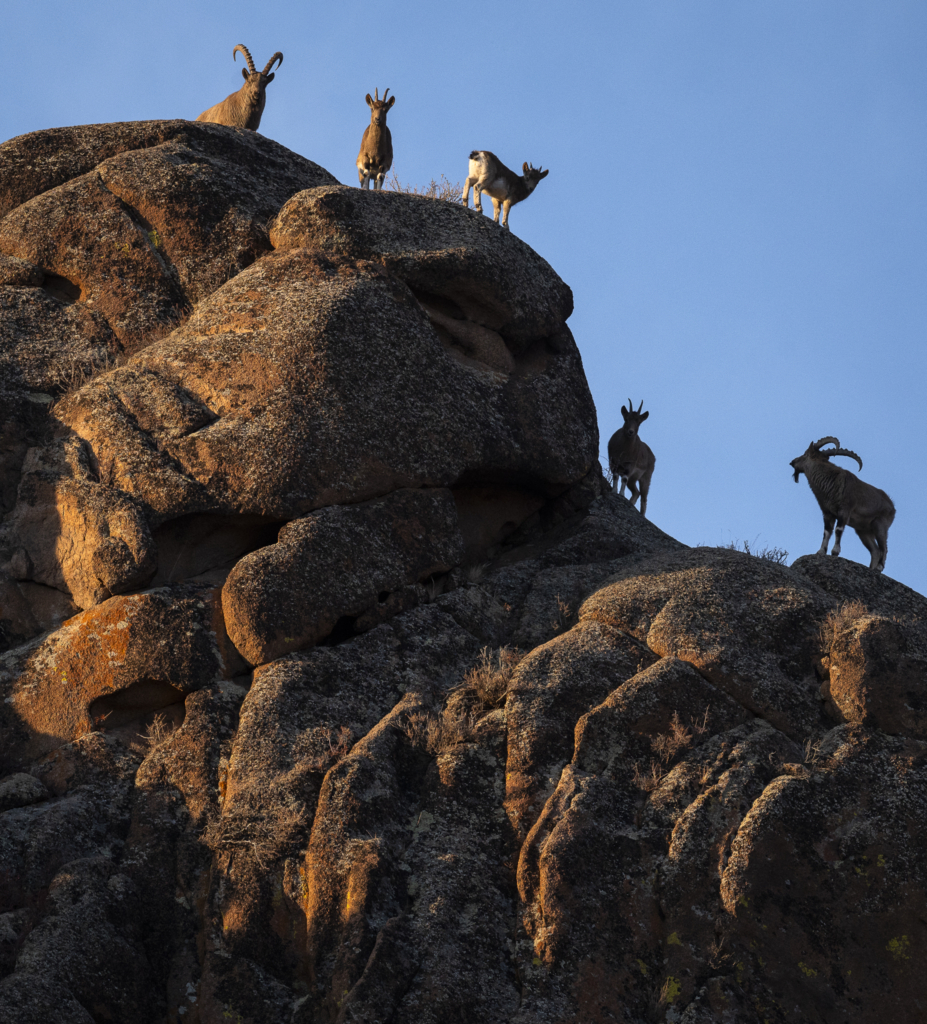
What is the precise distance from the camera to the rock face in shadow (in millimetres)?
9766

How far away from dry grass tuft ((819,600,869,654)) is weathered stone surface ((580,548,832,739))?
112mm

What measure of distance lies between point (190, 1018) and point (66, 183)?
1258 centimetres

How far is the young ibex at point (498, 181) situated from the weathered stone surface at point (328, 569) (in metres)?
8.33

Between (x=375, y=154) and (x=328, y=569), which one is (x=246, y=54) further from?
(x=328, y=569)

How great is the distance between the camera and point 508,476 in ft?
51.6

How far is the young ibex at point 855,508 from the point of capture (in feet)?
63.5

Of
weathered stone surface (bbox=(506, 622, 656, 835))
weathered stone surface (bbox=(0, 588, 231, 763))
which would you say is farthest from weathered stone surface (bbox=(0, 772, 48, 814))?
weathered stone surface (bbox=(506, 622, 656, 835))

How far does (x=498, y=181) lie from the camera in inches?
814

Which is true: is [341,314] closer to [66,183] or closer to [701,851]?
[66,183]

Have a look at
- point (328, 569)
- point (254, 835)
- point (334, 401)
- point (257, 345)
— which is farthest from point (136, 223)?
point (254, 835)

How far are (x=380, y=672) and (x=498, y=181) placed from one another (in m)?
11.2

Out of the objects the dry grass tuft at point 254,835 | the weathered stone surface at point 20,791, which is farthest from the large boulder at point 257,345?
the dry grass tuft at point 254,835

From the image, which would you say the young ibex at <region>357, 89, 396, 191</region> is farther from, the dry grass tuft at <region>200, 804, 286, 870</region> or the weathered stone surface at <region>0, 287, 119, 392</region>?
the dry grass tuft at <region>200, 804, 286, 870</region>

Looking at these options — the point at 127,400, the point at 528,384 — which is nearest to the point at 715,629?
the point at 528,384
